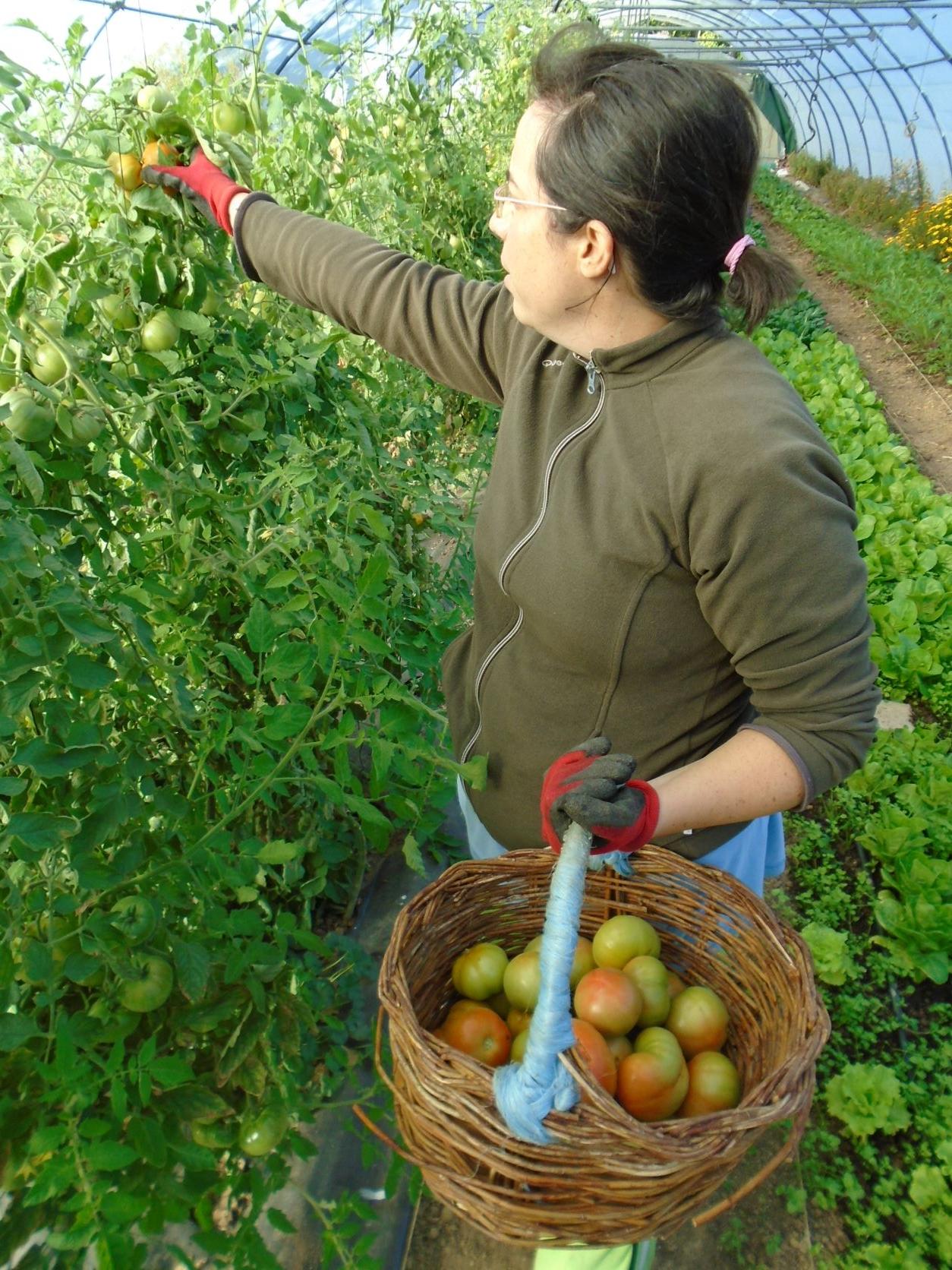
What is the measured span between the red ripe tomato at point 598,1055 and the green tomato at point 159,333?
1.04 meters

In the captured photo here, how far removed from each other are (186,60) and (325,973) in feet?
5.25

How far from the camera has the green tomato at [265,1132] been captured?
1191 millimetres

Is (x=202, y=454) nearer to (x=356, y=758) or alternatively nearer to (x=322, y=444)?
(x=322, y=444)

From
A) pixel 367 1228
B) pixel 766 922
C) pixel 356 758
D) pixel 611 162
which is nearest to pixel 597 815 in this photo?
pixel 766 922

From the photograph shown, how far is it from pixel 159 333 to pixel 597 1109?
1.11 meters

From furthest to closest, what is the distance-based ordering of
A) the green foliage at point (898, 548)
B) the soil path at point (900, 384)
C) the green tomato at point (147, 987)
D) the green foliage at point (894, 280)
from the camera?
the green foliage at point (894, 280) → the soil path at point (900, 384) → the green foliage at point (898, 548) → the green tomato at point (147, 987)

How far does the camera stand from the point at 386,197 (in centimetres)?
261

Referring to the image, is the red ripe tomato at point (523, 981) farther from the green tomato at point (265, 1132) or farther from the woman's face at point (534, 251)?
the woman's face at point (534, 251)

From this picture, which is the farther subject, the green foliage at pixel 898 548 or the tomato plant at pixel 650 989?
the green foliage at pixel 898 548

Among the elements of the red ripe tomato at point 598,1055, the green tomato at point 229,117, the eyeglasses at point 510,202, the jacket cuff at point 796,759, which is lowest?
the red ripe tomato at point 598,1055

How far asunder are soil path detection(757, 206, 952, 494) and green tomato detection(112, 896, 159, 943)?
404cm

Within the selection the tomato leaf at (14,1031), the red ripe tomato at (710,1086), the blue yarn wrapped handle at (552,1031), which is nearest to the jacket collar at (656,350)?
the blue yarn wrapped handle at (552,1031)

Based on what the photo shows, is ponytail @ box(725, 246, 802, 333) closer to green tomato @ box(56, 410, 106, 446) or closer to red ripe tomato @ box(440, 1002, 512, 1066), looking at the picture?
green tomato @ box(56, 410, 106, 446)

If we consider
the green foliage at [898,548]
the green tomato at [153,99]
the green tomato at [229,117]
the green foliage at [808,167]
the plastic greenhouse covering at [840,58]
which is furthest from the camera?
the green foliage at [808,167]
